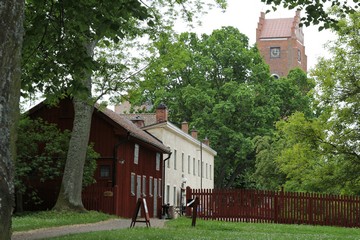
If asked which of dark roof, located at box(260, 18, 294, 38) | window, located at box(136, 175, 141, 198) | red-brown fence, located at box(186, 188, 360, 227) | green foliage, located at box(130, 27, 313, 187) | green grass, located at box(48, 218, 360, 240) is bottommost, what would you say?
green grass, located at box(48, 218, 360, 240)

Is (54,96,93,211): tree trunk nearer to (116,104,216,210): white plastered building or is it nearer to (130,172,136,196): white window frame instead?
(130,172,136,196): white window frame

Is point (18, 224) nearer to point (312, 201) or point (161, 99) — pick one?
point (312, 201)

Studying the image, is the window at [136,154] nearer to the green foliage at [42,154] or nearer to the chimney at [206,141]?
the green foliage at [42,154]

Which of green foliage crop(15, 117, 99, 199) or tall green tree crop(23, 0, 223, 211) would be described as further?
green foliage crop(15, 117, 99, 199)

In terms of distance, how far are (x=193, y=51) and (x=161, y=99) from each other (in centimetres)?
573

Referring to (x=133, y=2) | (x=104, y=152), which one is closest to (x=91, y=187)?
(x=104, y=152)

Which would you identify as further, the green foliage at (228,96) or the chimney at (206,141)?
the chimney at (206,141)

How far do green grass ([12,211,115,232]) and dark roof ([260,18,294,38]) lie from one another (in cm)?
7875

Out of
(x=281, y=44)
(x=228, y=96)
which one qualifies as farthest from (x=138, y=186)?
(x=281, y=44)

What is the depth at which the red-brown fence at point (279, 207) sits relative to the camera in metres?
27.0

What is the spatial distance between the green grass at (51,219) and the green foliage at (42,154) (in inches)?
136

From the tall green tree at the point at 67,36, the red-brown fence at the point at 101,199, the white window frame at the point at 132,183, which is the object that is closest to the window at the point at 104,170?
the red-brown fence at the point at 101,199

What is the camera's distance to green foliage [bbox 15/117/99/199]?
29.2 m

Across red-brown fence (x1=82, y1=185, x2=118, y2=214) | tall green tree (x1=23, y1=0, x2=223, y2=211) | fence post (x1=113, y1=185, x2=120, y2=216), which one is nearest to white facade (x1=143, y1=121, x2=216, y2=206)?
fence post (x1=113, y1=185, x2=120, y2=216)
